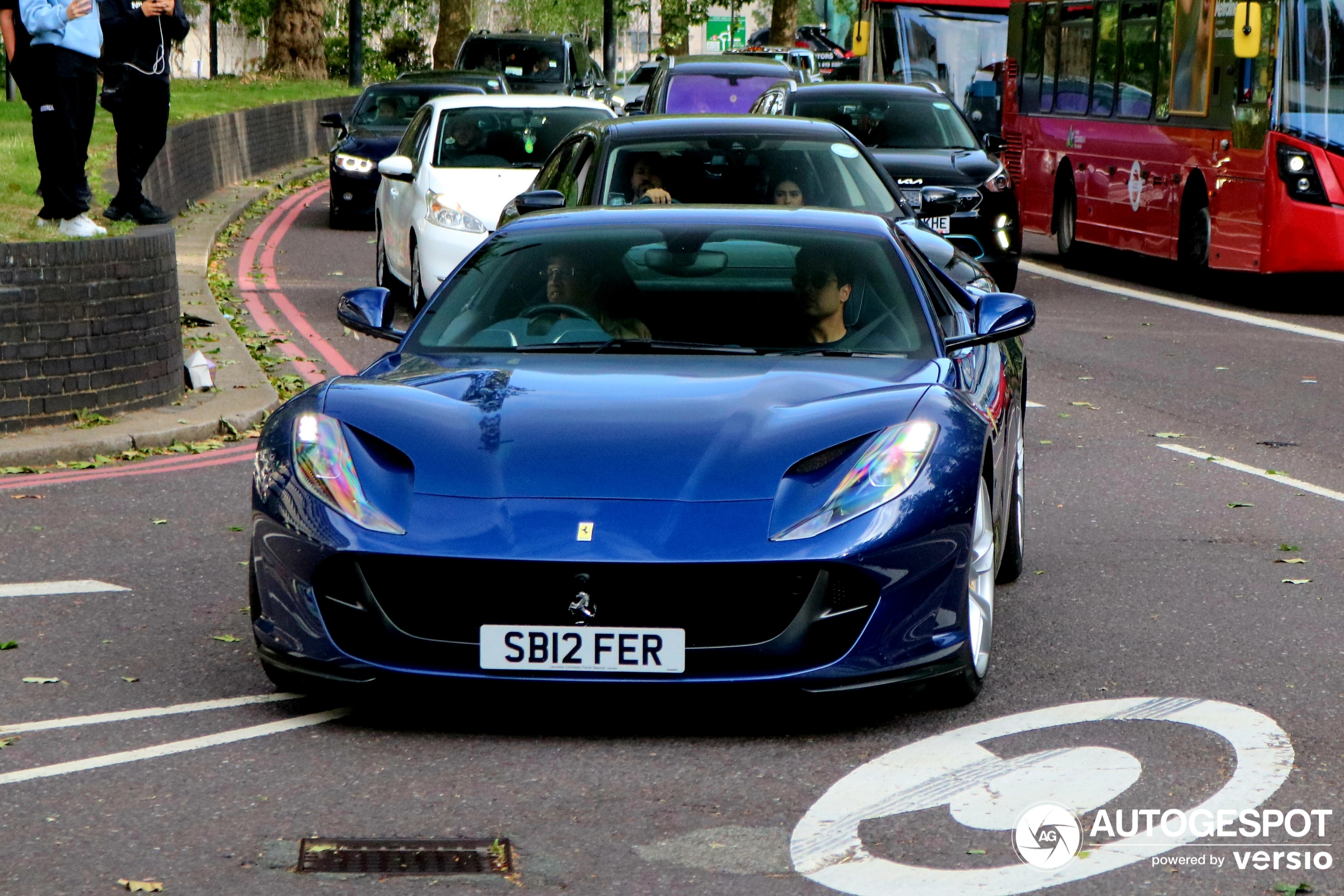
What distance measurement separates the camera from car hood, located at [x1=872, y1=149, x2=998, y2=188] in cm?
1611

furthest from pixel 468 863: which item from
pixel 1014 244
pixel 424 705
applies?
pixel 1014 244

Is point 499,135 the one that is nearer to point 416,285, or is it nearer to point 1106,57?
point 416,285

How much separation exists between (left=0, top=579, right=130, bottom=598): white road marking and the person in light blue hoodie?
20.3ft

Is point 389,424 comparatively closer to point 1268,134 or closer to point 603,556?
point 603,556

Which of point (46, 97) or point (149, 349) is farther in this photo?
point (46, 97)

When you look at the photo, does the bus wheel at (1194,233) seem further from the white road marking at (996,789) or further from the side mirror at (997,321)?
the white road marking at (996,789)

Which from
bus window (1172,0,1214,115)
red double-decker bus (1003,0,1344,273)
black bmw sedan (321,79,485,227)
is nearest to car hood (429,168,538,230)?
red double-decker bus (1003,0,1344,273)

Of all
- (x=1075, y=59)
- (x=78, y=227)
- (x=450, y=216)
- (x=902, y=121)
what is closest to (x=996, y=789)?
(x=78, y=227)

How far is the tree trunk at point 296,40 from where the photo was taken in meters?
47.0

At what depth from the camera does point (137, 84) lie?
15750mm

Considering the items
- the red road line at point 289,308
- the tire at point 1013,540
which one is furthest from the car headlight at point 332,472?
the red road line at point 289,308

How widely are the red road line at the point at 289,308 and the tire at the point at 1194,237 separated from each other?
777 cm

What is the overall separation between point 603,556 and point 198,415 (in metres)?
6.19

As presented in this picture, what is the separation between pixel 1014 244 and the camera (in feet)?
55.2
